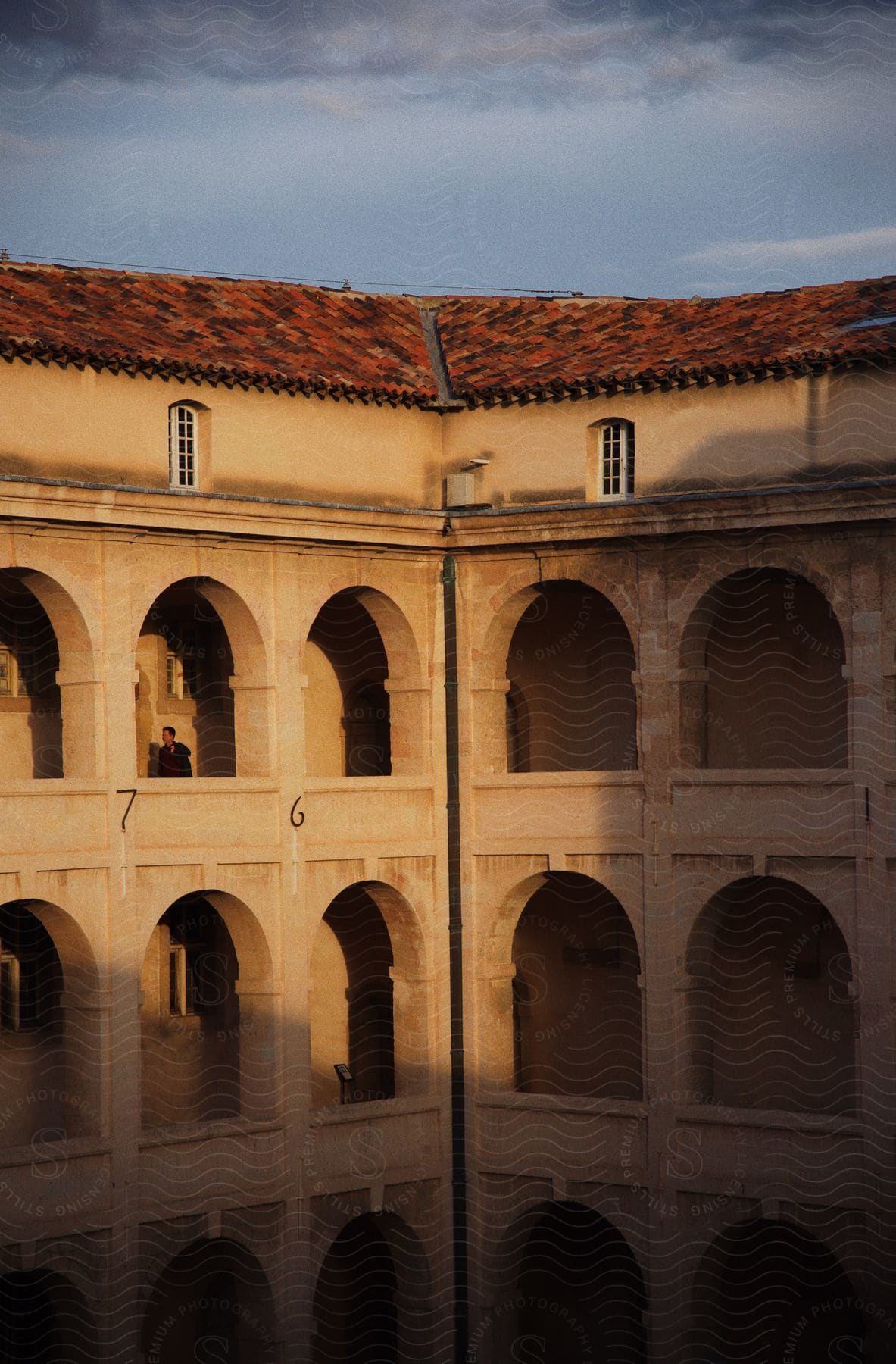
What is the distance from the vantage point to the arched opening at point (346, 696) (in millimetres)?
38062

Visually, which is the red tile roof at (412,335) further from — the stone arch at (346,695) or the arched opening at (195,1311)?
the arched opening at (195,1311)

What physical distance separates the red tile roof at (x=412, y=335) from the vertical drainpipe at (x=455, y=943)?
312 cm

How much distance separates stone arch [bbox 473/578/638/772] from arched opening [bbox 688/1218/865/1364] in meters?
7.44

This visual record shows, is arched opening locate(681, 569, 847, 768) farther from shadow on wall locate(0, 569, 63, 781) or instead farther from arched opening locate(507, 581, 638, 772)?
shadow on wall locate(0, 569, 63, 781)

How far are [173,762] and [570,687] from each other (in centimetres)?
656

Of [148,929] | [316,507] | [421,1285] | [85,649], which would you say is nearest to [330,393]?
[316,507]

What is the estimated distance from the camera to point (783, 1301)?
1441 inches

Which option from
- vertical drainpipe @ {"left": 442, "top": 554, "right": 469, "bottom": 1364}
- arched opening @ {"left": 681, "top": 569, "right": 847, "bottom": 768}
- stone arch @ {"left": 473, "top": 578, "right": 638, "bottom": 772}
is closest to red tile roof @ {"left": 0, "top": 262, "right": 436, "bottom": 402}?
vertical drainpipe @ {"left": 442, "top": 554, "right": 469, "bottom": 1364}

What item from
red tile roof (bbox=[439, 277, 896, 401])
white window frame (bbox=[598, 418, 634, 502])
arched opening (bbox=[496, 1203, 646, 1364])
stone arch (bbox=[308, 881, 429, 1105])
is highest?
red tile roof (bbox=[439, 277, 896, 401])

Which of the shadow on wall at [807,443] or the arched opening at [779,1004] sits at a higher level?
the shadow on wall at [807,443]

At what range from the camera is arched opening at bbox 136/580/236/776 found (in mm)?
36688

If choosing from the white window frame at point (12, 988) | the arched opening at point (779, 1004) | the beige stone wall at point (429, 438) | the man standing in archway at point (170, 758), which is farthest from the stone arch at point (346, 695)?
the arched opening at point (779, 1004)

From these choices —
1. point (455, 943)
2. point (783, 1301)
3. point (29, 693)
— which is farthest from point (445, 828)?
point (783, 1301)

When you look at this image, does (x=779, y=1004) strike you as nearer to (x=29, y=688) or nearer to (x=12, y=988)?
(x=12, y=988)
